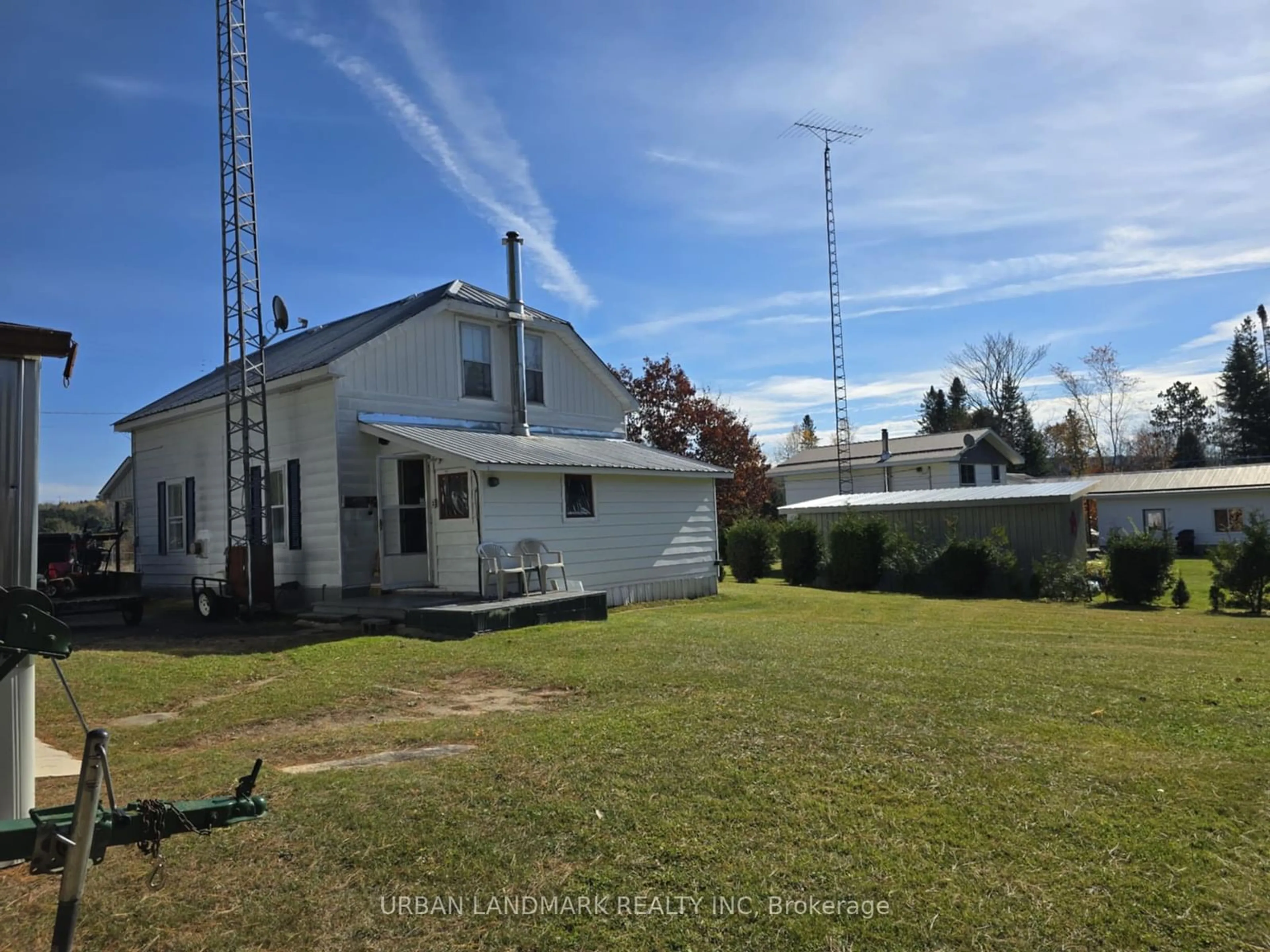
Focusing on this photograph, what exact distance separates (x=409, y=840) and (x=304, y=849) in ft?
1.47

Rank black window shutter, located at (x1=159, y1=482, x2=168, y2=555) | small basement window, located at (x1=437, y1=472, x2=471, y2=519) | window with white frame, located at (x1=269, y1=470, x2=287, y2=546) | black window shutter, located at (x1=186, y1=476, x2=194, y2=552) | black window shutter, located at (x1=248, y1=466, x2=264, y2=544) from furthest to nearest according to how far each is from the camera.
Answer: black window shutter, located at (x1=159, y1=482, x2=168, y2=555) < black window shutter, located at (x1=186, y1=476, x2=194, y2=552) < window with white frame, located at (x1=269, y1=470, x2=287, y2=546) < black window shutter, located at (x1=248, y1=466, x2=264, y2=544) < small basement window, located at (x1=437, y1=472, x2=471, y2=519)

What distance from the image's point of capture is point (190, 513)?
17734 millimetres

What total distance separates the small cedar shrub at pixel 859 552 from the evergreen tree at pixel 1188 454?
45571 mm

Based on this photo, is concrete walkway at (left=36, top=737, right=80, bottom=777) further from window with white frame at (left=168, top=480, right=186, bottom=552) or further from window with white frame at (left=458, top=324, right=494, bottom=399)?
window with white frame at (left=168, top=480, right=186, bottom=552)

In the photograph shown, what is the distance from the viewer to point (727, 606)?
15742 mm

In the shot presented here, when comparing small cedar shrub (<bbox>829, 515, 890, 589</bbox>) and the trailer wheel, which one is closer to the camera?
the trailer wheel

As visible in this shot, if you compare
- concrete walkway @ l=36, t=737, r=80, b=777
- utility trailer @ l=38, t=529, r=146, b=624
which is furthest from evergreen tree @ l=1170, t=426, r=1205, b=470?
concrete walkway @ l=36, t=737, r=80, b=777

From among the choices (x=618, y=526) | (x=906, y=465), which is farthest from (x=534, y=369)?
(x=906, y=465)

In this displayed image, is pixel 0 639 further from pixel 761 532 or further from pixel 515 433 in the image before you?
pixel 761 532

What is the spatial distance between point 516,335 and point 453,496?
4.48 meters

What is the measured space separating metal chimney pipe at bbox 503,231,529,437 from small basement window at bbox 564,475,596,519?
2240mm

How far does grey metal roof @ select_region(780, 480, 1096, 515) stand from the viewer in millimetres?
21062

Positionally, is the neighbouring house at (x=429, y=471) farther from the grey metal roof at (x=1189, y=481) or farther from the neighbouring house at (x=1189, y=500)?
the neighbouring house at (x=1189, y=500)

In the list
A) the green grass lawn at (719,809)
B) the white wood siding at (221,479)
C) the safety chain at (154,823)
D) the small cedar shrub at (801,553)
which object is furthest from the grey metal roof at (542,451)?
the safety chain at (154,823)
